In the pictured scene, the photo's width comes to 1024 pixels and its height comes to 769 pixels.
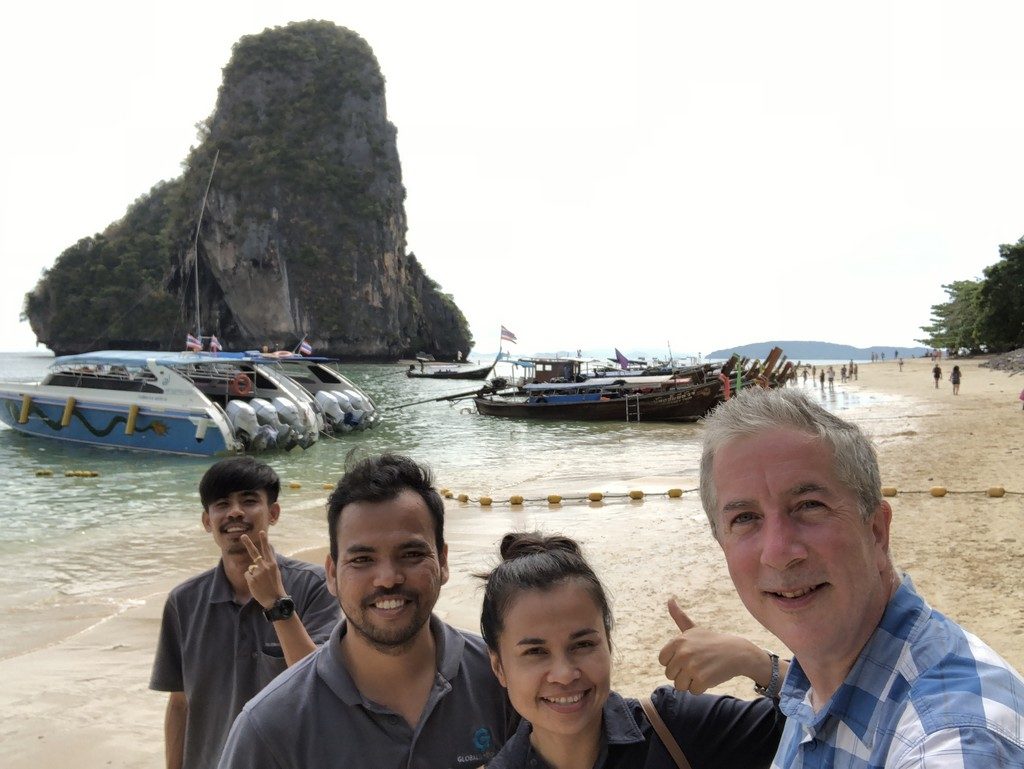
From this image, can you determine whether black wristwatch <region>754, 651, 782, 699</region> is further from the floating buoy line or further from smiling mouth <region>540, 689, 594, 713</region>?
the floating buoy line

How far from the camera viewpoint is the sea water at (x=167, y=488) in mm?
8742

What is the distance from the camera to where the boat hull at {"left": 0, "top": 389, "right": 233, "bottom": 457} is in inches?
782

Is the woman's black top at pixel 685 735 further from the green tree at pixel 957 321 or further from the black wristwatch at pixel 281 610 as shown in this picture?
the green tree at pixel 957 321

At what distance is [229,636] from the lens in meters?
2.79

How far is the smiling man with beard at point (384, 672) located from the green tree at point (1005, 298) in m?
54.5

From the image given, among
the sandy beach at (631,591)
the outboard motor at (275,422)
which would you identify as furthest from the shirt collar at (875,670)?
the outboard motor at (275,422)

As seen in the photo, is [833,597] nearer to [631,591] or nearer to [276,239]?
[631,591]

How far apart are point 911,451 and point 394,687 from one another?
16258 millimetres

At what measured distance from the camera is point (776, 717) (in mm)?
1927

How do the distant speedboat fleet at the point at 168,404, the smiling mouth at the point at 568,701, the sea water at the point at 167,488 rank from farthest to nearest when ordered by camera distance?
the distant speedboat fleet at the point at 168,404 < the sea water at the point at 167,488 < the smiling mouth at the point at 568,701

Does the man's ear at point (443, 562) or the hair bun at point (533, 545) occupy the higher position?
the hair bun at point (533, 545)

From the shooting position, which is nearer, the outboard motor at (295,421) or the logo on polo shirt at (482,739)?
the logo on polo shirt at (482,739)

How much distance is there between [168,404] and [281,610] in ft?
63.6

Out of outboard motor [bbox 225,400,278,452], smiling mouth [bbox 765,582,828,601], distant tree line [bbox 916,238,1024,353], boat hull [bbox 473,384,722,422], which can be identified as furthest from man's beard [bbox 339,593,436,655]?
distant tree line [bbox 916,238,1024,353]
